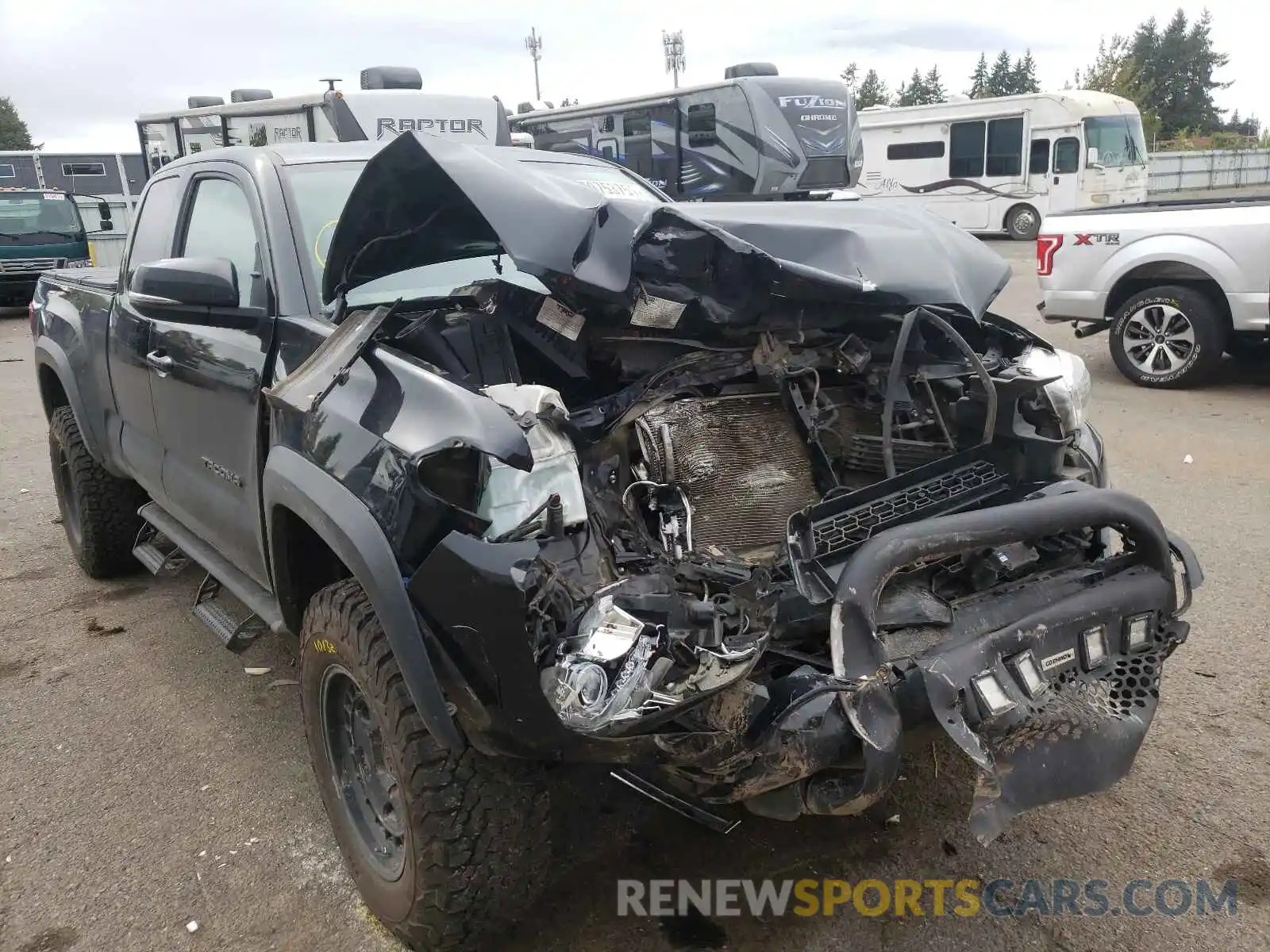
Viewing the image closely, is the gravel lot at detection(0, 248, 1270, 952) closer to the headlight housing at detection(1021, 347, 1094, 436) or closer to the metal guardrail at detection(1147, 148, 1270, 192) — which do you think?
the headlight housing at detection(1021, 347, 1094, 436)

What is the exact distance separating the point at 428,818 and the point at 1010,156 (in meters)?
22.2

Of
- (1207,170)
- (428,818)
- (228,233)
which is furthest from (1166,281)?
(1207,170)

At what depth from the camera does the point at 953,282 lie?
9.08 ft

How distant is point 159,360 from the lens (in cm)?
362

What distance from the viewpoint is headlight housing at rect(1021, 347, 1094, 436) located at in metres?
2.89

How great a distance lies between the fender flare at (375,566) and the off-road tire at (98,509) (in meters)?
2.71

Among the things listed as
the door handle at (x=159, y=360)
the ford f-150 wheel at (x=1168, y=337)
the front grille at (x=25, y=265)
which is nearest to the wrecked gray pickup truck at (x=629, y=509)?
the door handle at (x=159, y=360)

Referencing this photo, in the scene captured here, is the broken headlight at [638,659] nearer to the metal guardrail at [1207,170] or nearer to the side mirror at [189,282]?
the side mirror at [189,282]

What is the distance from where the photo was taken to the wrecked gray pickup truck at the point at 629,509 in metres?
2.03

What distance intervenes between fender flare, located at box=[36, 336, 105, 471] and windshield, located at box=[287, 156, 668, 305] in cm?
197

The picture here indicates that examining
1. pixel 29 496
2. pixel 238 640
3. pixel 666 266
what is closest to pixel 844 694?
pixel 666 266

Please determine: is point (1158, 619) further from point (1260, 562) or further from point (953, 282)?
point (1260, 562)

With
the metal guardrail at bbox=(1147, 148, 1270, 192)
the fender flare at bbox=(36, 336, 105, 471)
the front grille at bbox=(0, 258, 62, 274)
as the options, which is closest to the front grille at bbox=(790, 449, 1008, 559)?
the fender flare at bbox=(36, 336, 105, 471)

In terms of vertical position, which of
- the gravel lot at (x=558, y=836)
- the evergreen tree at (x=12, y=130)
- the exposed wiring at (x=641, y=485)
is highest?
the evergreen tree at (x=12, y=130)
